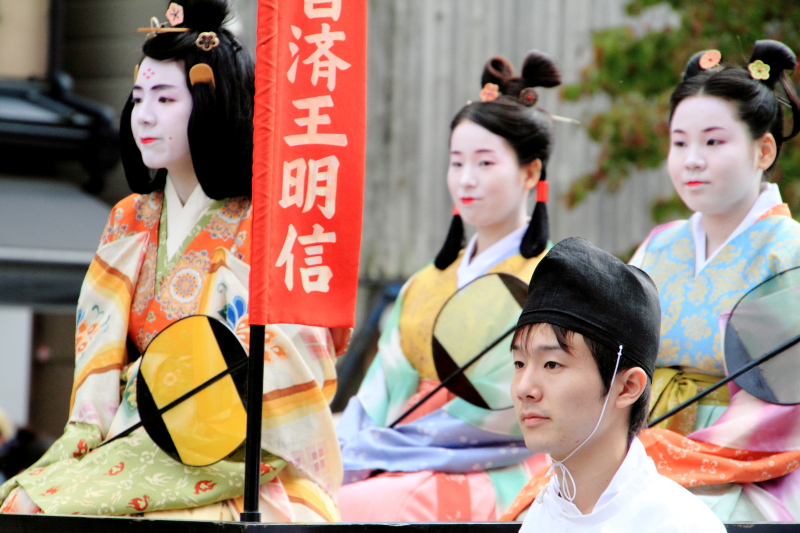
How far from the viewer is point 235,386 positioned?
8.80 feet

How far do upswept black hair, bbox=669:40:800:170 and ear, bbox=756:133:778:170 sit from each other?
2 centimetres

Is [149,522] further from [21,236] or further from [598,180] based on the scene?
[598,180]

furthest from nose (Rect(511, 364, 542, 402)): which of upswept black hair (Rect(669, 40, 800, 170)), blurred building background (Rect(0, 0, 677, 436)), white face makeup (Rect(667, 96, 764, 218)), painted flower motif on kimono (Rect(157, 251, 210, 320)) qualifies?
blurred building background (Rect(0, 0, 677, 436))

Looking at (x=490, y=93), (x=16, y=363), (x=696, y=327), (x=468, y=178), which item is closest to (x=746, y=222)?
(x=696, y=327)

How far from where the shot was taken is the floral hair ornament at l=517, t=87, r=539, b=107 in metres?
3.99

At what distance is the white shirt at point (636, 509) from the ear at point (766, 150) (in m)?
1.65

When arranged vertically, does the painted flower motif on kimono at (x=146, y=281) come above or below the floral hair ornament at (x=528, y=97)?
below

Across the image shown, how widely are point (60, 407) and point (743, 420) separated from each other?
5.21 m

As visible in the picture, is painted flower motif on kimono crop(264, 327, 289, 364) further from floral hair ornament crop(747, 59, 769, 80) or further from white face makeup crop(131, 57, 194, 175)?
floral hair ornament crop(747, 59, 769, 80)

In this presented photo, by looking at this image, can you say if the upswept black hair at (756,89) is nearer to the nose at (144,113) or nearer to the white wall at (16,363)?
the nose at (144,113)

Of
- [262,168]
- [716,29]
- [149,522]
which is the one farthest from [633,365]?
[716,29]

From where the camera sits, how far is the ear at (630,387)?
6.46ft

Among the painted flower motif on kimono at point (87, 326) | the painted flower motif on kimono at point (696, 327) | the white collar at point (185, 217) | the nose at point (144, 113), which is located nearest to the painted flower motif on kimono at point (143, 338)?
the painted flower motif on kimono at point (87, 326)

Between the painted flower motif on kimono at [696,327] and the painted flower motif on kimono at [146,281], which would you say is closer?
the painted flower motif on kimono at [146,281]
